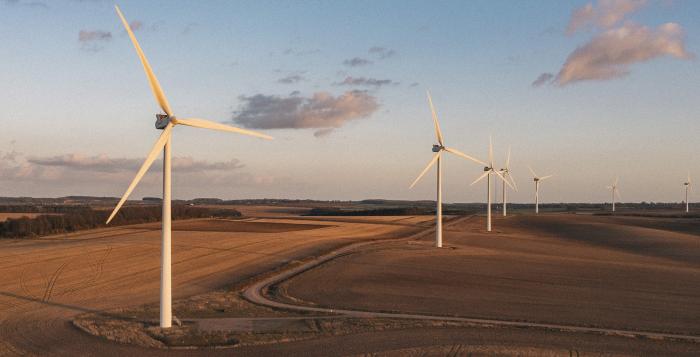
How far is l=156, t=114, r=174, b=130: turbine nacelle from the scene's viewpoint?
23.6 meters

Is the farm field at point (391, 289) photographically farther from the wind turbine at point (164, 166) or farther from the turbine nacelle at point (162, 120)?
the turbine nacelle at point (162, 120)

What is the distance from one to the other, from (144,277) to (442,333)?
22287 millimetres

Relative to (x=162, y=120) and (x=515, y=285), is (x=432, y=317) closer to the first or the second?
(x=515, y=285)

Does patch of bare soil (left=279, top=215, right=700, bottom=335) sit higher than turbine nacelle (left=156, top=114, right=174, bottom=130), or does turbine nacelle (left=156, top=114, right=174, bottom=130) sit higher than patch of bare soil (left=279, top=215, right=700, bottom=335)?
turbine nacelle (left=156, top=114, right=174, bottom=130)

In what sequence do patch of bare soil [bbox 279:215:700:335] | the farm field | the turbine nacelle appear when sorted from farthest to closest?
1. patch of bare soil [bbox 279:215:700:335]
2. the turbine nacelle
3. the farm field

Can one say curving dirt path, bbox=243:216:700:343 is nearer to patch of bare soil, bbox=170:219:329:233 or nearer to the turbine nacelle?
the turbine nacelle

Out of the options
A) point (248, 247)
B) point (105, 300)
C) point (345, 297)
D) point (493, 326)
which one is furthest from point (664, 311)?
point (248, 247)

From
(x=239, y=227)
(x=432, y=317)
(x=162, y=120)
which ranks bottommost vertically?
(x=432, y=317)

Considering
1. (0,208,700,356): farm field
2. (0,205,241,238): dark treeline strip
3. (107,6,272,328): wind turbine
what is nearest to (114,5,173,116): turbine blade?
(107,6,272,328): wind turbine

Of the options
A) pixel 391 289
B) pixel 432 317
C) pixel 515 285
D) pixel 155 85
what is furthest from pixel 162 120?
pixel 515 285

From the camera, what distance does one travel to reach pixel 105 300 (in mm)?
30750

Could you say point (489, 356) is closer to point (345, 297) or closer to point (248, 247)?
point (345, 297)

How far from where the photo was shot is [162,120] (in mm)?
23672

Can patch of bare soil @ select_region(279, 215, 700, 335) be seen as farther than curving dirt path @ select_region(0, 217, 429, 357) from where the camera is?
Yes
